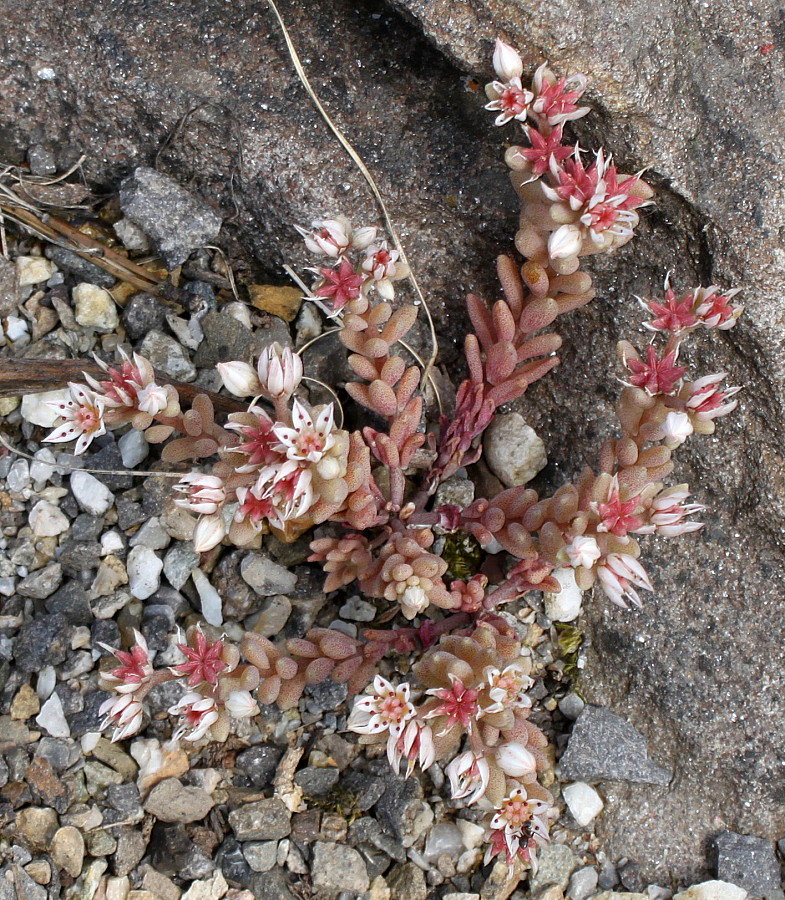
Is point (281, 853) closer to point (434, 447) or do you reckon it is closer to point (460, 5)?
point (434, 447)

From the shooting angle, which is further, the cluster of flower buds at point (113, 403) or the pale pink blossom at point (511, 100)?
the pale pink blossom at point (511, 100)

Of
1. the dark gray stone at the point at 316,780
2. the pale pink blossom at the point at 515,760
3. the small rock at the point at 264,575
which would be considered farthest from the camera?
the small rock at the point at 264,575

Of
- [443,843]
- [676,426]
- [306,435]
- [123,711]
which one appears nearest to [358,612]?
[443,843]

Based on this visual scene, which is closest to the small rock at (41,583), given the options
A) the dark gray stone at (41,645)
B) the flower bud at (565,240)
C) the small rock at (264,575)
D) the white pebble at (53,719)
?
the dark gray stone at (41,645)

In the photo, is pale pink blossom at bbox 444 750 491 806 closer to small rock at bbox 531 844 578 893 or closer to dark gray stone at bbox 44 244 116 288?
small rock at bbox 531 844 578 893

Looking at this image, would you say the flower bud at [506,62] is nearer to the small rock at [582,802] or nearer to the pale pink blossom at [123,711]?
the pale pink blossom at [123,711]

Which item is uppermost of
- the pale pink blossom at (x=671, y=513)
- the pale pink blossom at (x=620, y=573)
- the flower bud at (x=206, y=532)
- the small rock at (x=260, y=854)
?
the pale pink blossom at (x=671, y=513)
